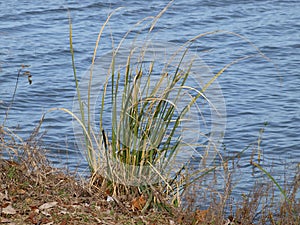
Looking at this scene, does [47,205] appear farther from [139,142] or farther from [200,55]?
[200,55]

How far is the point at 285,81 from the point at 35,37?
461 cm

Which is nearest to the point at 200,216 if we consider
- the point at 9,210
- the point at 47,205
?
the point at 47,205

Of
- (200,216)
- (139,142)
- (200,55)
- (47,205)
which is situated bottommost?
(200,55)

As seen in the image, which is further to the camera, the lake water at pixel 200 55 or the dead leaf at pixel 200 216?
the lake water at pixel 200 55

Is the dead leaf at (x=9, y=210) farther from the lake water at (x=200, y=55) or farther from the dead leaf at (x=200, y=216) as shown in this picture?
the lake water at (x=200, y=55)

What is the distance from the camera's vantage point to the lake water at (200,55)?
27.1 feet

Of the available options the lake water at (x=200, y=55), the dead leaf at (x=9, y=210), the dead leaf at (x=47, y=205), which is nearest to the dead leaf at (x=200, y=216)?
the dead leaf at (x=47, y=205)

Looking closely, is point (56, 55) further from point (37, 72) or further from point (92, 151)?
point (92, 151)

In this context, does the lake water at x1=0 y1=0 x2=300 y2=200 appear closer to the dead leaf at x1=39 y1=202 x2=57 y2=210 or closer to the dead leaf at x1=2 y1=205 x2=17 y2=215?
the dead leaf at x1=39 y1=202 x2=57 y2=210

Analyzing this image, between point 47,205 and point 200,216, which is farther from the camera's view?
point 200,216

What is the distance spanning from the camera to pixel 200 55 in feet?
36.2

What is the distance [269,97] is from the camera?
9578 mm

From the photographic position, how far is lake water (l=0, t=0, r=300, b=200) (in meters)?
8.27

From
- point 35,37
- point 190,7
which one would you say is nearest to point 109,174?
point 35,37
